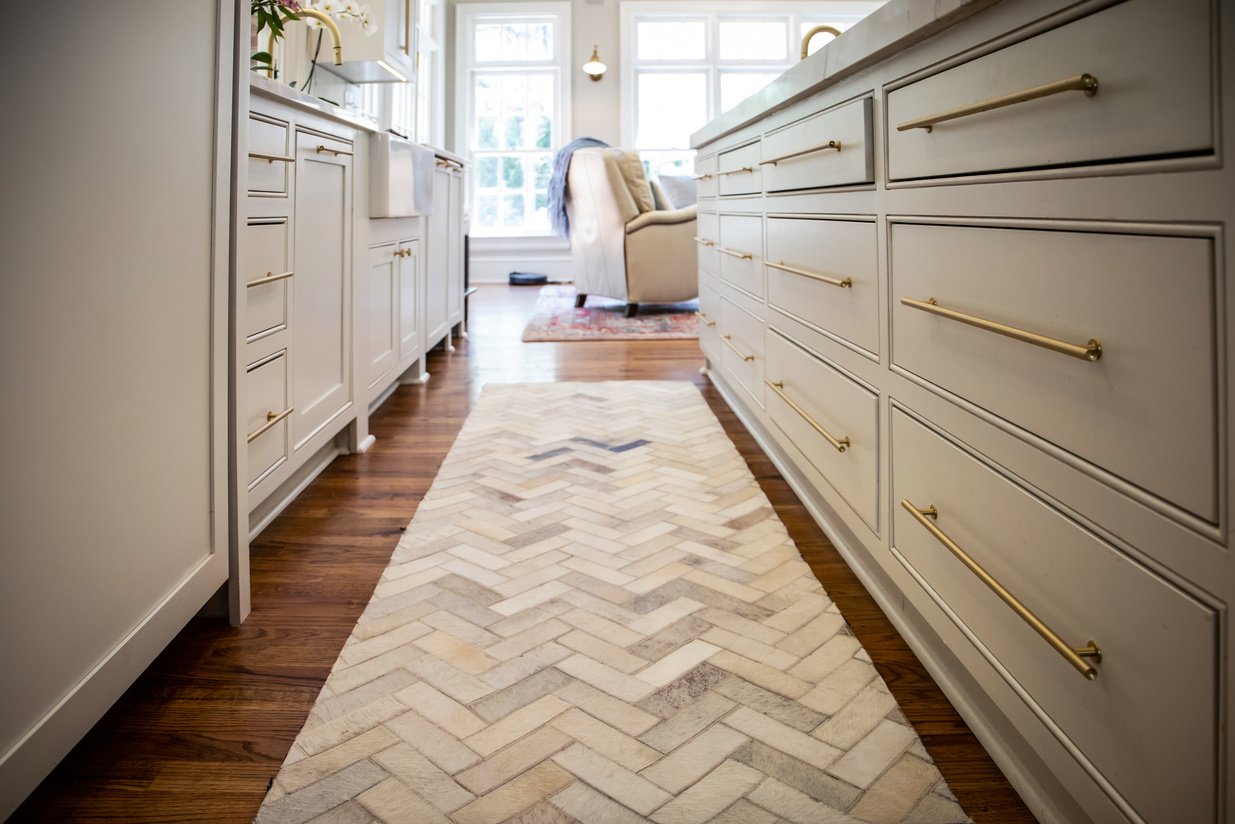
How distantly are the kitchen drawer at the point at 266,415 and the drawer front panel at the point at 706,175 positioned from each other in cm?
181

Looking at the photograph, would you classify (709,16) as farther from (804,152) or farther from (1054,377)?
(1054,377)

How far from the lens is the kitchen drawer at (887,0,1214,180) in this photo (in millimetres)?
667

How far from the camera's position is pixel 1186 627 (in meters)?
0.68

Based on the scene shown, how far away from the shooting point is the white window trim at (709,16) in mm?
8453

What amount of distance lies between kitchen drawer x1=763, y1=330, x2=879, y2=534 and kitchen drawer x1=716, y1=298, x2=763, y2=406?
0.18 meters

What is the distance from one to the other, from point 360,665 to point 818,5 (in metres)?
8.56

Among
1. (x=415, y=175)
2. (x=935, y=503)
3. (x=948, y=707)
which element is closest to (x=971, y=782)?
(x=948, y=707)

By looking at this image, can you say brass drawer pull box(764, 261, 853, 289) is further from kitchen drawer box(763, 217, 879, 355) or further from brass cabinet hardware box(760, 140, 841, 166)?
brass cabinet hardware box(760, 140, 841, 166)

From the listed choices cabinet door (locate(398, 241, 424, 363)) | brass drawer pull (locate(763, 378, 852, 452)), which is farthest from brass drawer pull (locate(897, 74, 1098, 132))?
cabinet door (locate(398, 241, 424, 363))

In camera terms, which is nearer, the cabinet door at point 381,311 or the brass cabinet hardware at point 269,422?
the brass cabinet hardware at point 269,422

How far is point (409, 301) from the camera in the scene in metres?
3.45

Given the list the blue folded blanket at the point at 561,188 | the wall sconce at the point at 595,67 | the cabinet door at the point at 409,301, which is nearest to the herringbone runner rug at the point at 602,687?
the cabinet door at the point at 409,301

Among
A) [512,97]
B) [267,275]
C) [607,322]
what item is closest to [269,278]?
[267,275]

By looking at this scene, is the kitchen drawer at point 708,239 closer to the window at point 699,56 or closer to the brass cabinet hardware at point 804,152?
the brass cabinet hardware at point 804,152
